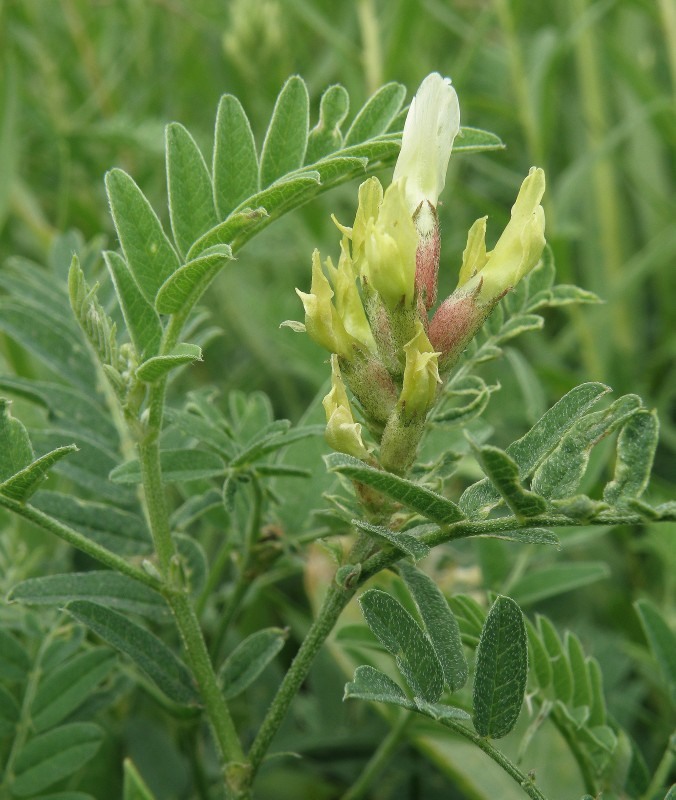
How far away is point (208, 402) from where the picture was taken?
2.17 feet

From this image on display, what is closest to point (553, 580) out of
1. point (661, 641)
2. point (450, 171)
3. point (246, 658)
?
point (661, 641)

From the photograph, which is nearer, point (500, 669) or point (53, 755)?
point (500, 669)

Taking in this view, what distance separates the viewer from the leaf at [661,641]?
24.8 inches

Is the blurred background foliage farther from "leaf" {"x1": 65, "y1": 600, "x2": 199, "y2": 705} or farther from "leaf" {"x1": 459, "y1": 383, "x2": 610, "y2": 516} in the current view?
"leaf" {"x1": 459, "y1": 383, "x2": 610, "y2": 516}

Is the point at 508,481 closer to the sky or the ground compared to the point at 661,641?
closer to the sky

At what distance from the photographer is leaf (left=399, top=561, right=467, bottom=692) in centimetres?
49

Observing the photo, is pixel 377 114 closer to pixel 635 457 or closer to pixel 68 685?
pixel 635 457

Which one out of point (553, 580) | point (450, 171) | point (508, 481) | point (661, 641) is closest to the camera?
point (508, 481)

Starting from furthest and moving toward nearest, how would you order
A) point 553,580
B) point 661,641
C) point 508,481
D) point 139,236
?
1. point 553,580
2. point 661,641
3. point 139,236
4. point 508,481

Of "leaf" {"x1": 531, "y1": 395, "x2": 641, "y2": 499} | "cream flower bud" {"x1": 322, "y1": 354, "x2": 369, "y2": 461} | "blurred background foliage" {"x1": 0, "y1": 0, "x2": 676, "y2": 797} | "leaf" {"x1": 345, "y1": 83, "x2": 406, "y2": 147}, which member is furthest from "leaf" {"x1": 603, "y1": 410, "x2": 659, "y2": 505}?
"blurred background foliage" {"x1": 0, "y1": 0, "x2": 676, "y2": 797}

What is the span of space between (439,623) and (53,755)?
0.30 m

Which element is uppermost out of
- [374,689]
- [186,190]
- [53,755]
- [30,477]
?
[186,190]

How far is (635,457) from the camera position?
1.46 feet

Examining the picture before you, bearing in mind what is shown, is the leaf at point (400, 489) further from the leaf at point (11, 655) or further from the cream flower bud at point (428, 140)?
the leaf at point (11, 655)
